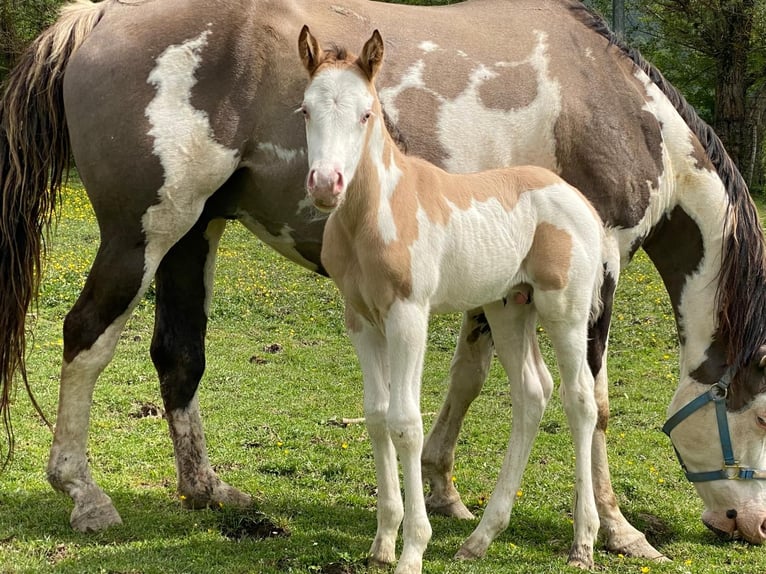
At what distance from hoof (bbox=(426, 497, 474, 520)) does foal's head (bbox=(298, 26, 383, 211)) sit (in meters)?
2.52

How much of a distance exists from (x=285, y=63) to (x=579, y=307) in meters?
1.98

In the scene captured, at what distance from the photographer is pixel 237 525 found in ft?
15.7

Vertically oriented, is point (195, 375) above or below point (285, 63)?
below

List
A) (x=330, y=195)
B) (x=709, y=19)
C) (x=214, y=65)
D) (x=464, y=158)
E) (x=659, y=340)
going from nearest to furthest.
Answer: (x=330, y=195) → (x=214, y=65) → (x=464, y=158) → (x=659, y=340) → (x=709, y=19)

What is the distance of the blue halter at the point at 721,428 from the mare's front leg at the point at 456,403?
1.17m

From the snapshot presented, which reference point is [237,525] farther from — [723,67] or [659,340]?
[723,67]

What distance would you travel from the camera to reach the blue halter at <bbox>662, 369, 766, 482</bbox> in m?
5.13

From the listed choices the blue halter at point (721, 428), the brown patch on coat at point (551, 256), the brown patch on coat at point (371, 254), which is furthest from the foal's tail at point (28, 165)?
the blue halter at point (721, 428)

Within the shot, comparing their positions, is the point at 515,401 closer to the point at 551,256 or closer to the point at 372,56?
the point at 551,256

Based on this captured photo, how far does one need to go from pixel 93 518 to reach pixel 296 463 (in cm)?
168

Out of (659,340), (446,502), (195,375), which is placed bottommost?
(659,340)

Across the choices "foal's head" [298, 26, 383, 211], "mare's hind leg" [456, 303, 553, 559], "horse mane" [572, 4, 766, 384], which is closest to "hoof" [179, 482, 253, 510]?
"mare's hind leg" [456, 303, 553, 559]

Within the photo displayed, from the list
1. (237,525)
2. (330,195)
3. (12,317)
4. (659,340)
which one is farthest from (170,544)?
(659,340)

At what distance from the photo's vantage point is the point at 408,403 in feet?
12.5
